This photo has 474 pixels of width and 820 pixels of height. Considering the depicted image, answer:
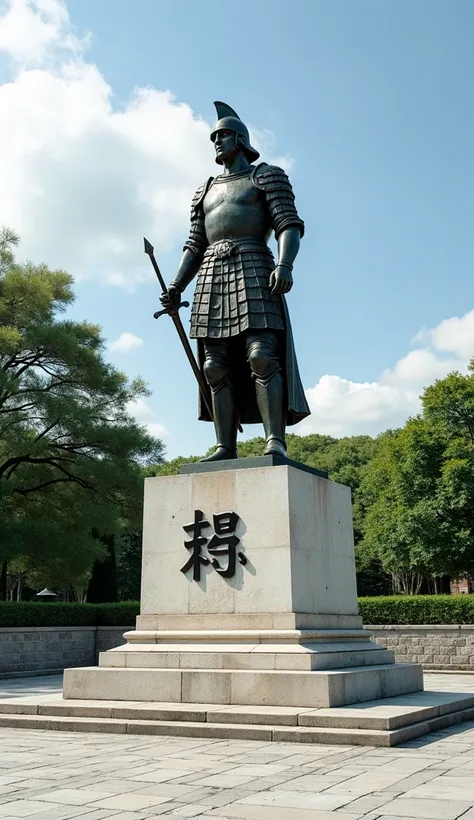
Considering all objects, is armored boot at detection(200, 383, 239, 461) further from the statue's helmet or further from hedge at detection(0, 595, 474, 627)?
hedge at detection(0, 595, 474, 627)

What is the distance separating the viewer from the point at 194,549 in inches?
294

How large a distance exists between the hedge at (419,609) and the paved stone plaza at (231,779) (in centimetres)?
929

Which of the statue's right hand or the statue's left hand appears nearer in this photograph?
the statue's left hand

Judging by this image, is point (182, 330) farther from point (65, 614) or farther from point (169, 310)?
point (65, 614)

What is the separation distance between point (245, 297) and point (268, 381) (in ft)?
2.86

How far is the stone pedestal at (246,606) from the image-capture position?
6434 millimetres

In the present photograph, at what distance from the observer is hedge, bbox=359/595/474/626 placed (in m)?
14.7

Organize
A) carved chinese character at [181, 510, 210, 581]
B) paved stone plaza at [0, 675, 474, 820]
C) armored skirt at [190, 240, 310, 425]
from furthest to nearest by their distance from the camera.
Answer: armored skirt at [190, 240, 310, 425] < carved chinese character at [181, 510, 210, 581] < paved stone plaza at [0, 675, 474, 820]

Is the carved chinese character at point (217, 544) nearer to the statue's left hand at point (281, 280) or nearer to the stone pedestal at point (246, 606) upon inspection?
the stone pedestal at point (246, 606)

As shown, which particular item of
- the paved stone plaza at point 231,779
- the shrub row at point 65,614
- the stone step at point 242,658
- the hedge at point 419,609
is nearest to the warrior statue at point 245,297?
the stone step at point 242,658

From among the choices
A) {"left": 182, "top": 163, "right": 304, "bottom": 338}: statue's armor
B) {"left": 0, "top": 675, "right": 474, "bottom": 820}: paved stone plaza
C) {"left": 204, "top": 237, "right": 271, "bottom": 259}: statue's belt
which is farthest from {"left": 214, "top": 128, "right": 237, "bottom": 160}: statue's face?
{"left": 0, "top": 675, "right": 474, "bottom": 820}: paved stone plaza

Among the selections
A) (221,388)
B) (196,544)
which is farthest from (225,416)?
(196,544)

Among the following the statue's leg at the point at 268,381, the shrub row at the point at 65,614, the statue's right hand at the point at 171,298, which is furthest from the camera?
the shrub row at the point at 65,614

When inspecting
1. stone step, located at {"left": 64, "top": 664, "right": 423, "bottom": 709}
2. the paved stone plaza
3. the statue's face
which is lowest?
the paved stone plaza
